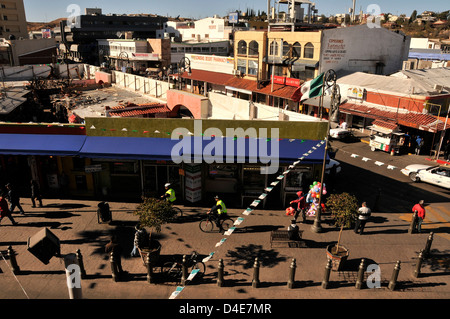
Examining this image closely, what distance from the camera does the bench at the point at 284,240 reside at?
46.7ft

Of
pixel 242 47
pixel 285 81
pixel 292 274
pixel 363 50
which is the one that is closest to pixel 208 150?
pixel 292 274

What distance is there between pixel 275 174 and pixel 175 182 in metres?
5.62

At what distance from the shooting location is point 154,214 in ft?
41.6

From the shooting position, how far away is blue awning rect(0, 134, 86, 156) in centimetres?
1748

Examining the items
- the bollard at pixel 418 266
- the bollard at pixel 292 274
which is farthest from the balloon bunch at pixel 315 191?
the bollard at pixel 292 274

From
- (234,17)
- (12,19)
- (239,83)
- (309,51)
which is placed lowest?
(239,83)

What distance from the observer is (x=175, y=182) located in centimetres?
1856

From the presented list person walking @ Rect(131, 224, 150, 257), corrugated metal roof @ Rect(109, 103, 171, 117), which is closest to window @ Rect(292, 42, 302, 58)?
corrugated metal roof @ Rect(109, 103, 171, 117)

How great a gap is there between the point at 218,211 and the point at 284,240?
3.17 meters

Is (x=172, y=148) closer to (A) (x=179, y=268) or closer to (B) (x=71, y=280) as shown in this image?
(A) (x=179, y=268)

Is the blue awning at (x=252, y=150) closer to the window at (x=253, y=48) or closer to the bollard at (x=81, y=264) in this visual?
the bollard at (x=81, y=264)

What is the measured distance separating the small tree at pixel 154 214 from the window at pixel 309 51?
1162 inches
